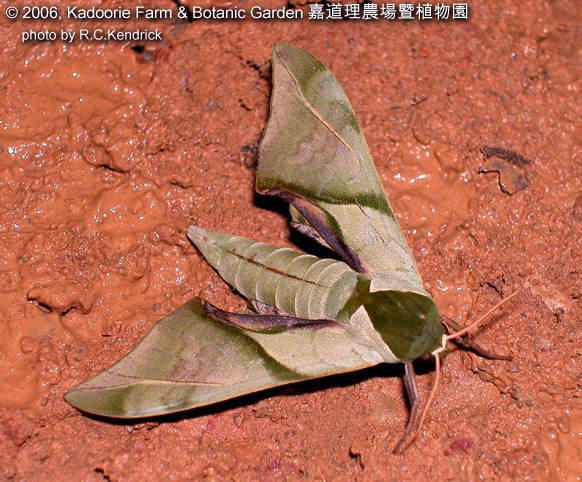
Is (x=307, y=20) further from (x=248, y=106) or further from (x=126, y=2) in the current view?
(x=126, y=2)

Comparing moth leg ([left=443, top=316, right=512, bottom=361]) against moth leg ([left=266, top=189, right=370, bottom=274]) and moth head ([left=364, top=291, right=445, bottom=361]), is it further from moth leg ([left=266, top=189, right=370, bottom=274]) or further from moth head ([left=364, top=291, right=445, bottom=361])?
moth leg ([left=266, top=189, right=370, bottom=274])

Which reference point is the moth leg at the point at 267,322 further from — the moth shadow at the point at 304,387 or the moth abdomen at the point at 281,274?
the moth shadow at the point at 304,387

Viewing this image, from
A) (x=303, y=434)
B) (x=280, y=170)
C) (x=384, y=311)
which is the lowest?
(x=303, y=434)

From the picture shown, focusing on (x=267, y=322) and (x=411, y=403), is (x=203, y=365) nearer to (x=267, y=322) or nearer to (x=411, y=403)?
(x=267, y=322)

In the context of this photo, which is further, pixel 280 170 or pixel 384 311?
pixel 280 170

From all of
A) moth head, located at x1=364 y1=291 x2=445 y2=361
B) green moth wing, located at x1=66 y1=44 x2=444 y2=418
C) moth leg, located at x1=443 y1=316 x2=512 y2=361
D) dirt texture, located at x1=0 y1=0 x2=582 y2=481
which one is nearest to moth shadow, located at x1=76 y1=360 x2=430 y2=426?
dirt texture, located at x1=0 y1=0 x2=582 y2=481

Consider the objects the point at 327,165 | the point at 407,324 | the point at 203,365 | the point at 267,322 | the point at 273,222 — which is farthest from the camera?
the point at 273,222

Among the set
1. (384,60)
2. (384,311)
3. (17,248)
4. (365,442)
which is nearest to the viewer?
(384,311)

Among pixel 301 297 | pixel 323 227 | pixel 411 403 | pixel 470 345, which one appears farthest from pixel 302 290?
pixel 470 345

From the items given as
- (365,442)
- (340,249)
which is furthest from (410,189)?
(365,442)
